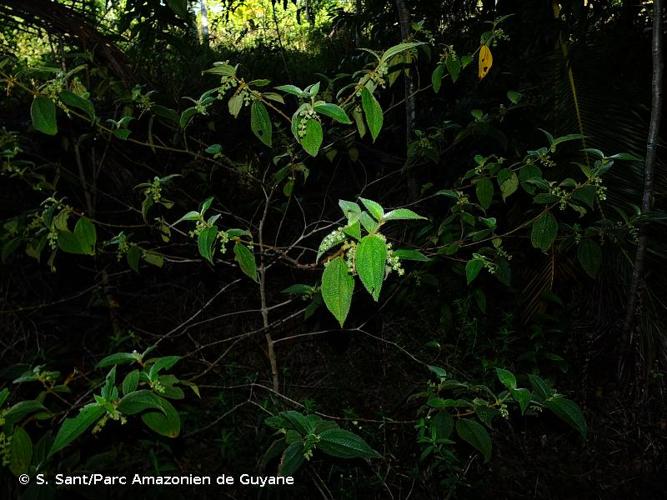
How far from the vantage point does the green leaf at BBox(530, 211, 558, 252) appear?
1.21 metres

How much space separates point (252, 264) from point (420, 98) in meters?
2.24

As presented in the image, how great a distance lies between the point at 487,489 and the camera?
6.05ft

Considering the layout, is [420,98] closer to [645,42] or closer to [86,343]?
[645,42]

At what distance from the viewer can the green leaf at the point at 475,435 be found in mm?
992

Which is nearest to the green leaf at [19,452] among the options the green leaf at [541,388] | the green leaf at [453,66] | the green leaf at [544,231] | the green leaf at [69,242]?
the green leaf at [69,242]

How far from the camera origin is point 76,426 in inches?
28.6

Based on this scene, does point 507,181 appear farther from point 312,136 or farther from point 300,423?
point 300,423

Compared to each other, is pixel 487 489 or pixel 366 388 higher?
pixel 366 388

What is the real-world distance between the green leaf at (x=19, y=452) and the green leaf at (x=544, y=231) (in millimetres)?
1250

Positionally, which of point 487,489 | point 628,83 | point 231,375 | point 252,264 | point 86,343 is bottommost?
point 487,489

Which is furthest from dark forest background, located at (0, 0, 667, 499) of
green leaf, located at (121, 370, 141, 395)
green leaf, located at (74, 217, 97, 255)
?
green leaf, located at (121, 370, 141, 395)

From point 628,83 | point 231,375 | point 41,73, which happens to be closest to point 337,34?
point 628,83

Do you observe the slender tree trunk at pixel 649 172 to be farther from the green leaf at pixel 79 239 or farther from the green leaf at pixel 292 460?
the green leaf at pixel 79 239

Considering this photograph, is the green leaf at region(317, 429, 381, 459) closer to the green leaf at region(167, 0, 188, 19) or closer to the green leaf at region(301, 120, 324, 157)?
the green leaf at region(301, 120, 324, 157)
